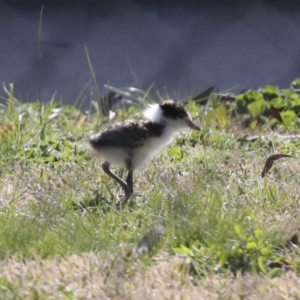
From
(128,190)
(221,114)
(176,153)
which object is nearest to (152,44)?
(221,114)

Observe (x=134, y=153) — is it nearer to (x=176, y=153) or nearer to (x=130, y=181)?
(x=130, y=181)

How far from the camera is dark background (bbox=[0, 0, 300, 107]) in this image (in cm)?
1005

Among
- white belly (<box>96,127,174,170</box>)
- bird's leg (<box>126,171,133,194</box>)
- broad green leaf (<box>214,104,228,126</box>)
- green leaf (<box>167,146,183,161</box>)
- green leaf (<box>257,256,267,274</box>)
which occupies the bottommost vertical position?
green leaf (<box>167,146,183,161</box>)

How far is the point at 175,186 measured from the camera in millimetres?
5504

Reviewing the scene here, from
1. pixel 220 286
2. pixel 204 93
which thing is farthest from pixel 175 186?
pixel 204 93

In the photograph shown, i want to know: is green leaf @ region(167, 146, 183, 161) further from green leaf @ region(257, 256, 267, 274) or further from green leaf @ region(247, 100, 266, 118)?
green leaf @ region(257, 256, 267, 274)

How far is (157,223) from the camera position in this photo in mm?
5055

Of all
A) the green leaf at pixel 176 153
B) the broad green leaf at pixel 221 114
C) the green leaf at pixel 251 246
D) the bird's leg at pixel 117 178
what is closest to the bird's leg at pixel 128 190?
the bird's leg at pixel 117 178

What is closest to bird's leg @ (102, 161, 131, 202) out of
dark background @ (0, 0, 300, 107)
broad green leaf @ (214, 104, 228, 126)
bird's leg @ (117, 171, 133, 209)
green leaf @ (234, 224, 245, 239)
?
bird's leg @ (117, 171, 133, 209)

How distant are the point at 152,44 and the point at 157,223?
18.3 ft

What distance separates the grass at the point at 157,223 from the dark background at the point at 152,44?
309 centimetres

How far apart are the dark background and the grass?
3092 millimetres

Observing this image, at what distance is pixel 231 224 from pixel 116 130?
4.60 ft

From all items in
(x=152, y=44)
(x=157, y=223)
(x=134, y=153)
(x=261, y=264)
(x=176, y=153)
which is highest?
(x=261, y=264)
